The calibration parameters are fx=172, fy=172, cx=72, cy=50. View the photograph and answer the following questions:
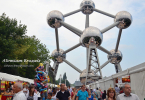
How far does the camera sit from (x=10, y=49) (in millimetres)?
20000

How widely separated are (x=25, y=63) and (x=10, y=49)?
752cm

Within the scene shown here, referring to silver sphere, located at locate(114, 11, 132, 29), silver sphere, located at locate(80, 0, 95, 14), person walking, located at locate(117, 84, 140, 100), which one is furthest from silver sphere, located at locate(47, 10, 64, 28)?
person walking, located at locate(117, 84, 140, 100)

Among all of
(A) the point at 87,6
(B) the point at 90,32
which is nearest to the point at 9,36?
(B) the point at 90,32

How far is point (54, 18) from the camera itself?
27.5 m

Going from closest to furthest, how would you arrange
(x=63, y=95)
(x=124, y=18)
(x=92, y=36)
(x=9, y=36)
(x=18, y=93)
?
(x=18, y=93), (x=63, y=95), (x=9, y=36), (x=92, y=36), (x=124, y=18)

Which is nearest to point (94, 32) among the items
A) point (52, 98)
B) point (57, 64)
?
point (57, 64)

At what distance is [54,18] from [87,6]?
6031 millimetres

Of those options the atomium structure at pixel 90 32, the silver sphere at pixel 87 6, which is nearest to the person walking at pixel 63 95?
the atomium structure at pixel 90 32

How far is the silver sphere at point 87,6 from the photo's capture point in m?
28.6

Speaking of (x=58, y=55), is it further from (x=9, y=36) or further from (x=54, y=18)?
(x=9, y=36)

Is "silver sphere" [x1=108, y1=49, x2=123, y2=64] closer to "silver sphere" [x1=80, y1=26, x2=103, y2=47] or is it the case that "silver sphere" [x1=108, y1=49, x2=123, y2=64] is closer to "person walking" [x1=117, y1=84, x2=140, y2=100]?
"silver sphere" [x1=80, y1=26, x2=103, y2=47]

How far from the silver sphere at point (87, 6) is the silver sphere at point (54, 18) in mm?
4084

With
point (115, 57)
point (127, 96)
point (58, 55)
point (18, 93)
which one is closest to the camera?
point (18, 93)

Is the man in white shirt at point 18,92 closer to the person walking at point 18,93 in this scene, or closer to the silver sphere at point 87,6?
the person walking at point 18,93
